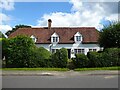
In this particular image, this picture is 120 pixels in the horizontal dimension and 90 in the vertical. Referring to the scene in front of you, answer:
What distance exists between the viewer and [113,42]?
3159 centimetres

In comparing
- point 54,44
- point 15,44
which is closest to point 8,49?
point 15,44

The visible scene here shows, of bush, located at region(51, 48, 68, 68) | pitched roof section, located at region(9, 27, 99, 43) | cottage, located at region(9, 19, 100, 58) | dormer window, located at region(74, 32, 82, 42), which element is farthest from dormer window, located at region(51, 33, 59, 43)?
bush, located at region(51, 48, 68, 68)

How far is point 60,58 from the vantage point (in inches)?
1081

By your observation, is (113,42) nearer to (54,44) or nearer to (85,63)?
(85,63)

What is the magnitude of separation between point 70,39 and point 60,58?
908 inches

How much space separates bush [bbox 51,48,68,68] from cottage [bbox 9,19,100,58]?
20805 mm

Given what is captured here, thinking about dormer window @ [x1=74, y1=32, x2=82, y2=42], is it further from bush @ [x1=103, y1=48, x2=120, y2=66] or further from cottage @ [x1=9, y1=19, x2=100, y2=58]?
bush @ [x1=103, y1=48, x2=120, y2=66]

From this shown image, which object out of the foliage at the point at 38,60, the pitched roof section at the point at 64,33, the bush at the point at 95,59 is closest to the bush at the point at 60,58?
the foliage at the point at 38,60

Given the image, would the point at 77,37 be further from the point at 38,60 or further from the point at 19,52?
the point at 19,52

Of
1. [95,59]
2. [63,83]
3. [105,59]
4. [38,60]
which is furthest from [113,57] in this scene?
[63,83]

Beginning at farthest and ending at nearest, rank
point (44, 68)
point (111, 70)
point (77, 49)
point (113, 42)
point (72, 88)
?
point (77, 49), point (113, 42), point (44, 68), point (111, 70), point (72, 88)

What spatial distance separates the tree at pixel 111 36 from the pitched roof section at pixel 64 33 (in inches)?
628

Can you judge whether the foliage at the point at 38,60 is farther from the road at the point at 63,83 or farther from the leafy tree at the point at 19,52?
the road at the point at 63,83

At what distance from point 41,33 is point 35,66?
2521 cm
